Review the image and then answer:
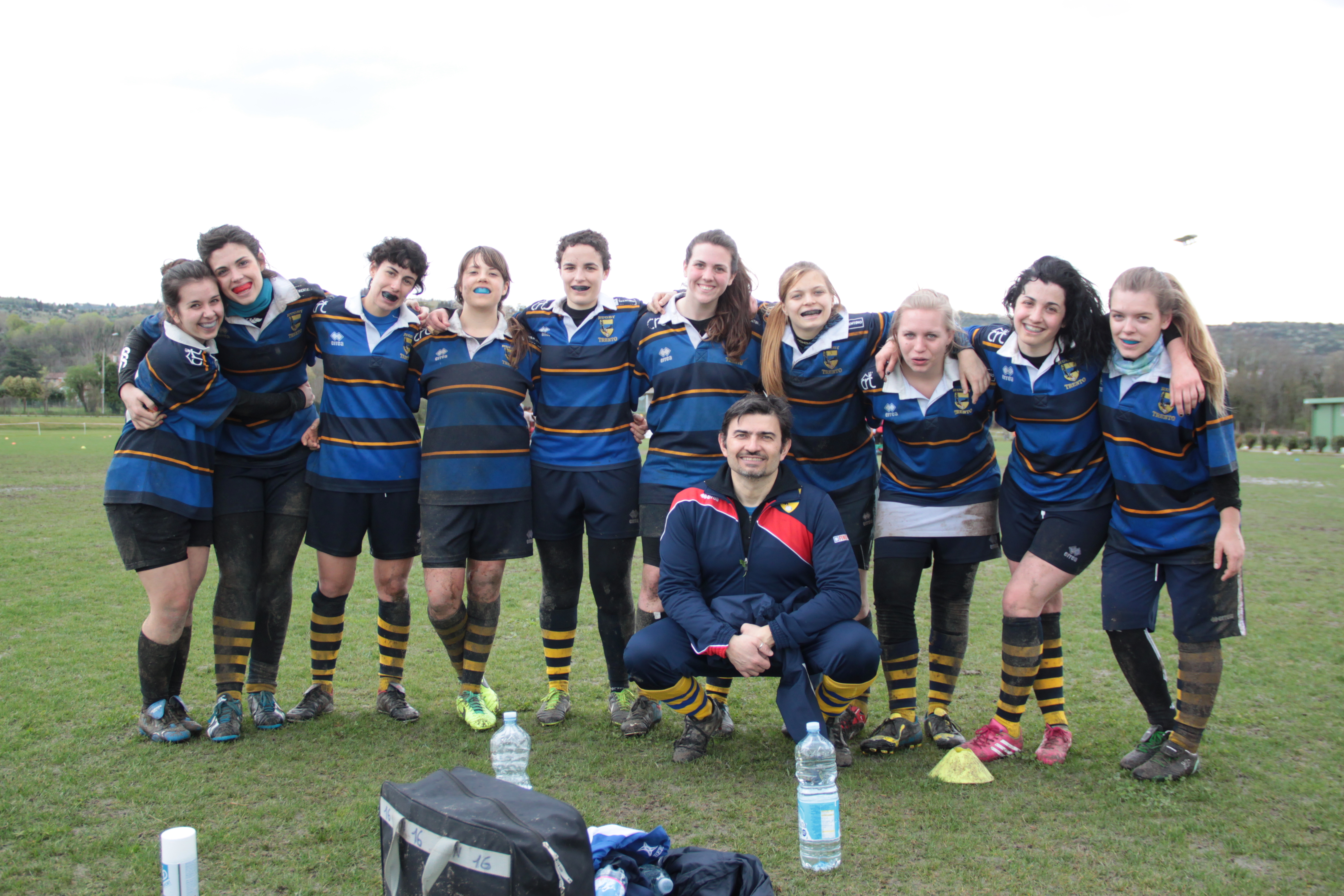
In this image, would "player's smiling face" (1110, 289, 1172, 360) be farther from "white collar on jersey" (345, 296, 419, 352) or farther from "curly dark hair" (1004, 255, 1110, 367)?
"white collar on jersey" (345, 296, 419, 352)

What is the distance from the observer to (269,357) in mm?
4477

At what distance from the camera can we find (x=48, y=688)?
4.97m

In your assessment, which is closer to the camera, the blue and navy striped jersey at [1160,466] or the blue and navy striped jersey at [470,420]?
the blue and navy striped jersey at [1160,466]

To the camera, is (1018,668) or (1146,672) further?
(1018,668)

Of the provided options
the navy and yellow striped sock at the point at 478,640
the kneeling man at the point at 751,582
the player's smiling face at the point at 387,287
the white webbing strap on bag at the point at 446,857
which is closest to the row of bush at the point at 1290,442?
the kneeling man at the point at 751,582

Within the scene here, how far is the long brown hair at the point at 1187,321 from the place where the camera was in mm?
3826

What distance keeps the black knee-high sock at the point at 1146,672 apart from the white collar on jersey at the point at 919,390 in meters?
1.33

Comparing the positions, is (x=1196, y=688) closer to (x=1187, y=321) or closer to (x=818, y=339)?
(x=1187, y=321)

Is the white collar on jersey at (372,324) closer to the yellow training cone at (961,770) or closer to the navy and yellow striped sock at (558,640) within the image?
the navy and yellow striped sock at (558,640)

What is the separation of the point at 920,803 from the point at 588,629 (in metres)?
3.56

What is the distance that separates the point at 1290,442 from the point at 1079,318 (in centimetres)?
6297

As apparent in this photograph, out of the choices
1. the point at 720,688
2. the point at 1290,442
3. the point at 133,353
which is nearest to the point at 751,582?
the point at 720,688

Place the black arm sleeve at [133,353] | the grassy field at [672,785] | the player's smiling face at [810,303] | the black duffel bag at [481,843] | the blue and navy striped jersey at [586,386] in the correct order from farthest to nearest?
the blue and navy striped jersey at [586,386], the player's smiling face at [810,303], the black arm sleeve at [133,353], the grassy field at [672,785], the black duffel bag at [481,843]

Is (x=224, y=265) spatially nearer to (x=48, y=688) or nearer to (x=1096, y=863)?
(x=48, y=688)
